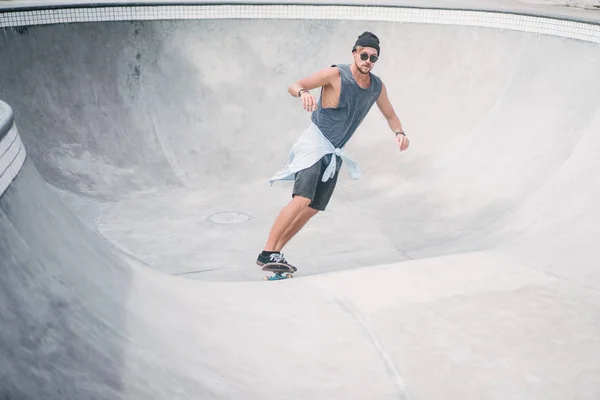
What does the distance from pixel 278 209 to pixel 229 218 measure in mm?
586

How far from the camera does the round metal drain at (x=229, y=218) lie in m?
6.28

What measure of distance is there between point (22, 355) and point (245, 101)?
615 centimetres

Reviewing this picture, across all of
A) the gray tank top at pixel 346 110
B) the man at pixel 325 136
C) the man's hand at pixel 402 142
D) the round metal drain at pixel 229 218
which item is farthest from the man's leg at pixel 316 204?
the round metal drain at pixel 229 218

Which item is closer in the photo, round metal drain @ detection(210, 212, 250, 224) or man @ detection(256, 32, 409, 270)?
man @ detection(256, 32, 409, 270)

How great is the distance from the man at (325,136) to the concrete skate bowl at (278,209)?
1.50 feet

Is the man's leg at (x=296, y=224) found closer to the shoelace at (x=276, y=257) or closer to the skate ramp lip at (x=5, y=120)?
the shoelace at (x=276, y=257)

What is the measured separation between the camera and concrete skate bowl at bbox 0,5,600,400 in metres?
2.65

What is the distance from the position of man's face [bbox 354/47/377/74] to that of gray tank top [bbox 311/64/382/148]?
0.39 ft

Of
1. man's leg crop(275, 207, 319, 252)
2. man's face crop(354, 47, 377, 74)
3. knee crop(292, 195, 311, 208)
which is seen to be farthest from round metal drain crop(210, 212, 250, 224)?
man's face crop(354, 47, 377, 74)

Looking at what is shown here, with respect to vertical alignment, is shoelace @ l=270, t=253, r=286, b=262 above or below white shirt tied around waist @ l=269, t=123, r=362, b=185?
below

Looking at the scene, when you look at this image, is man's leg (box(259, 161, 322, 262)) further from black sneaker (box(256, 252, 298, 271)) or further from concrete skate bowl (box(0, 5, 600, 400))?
concrete skate bowl (box(0, 5, 600, 400))

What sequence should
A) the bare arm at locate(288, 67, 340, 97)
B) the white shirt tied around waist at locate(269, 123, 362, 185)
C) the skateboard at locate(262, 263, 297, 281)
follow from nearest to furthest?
the bare arm at locate(288, 67, 340, 97) < the white shirt tied around waist at locate(269, 123, 362, 185) < the skateboard at locate(262, 263, 297, 281)

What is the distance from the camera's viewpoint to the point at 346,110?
174 inches

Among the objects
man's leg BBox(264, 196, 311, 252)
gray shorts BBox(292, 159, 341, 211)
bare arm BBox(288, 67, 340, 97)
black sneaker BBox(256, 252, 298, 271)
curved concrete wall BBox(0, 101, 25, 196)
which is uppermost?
bare arm BBox(288, 67, 340, 97)
